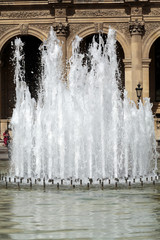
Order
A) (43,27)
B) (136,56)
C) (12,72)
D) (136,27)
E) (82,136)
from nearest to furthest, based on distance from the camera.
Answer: (82,136) < (136,27) < (136,56) < (43,27) < (12,72)

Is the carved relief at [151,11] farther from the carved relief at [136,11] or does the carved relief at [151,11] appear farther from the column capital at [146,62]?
the column capital at [146,62]

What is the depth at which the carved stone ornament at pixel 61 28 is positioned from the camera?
1815 inches

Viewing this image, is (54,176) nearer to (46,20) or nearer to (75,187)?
(75,187)

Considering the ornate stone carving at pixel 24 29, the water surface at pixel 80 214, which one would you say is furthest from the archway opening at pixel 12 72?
the water surface at pixel 80 214

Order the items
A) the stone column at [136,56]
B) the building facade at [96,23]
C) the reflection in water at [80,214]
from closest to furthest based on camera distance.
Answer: the reflection in water at [80,214], the stone column at [136,56], the building facade at [96,23]

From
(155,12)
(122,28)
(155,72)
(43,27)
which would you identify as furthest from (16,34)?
(155,72)

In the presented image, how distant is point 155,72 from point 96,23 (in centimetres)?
508

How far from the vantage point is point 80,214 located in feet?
42.8

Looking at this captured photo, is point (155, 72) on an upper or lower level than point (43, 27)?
lower

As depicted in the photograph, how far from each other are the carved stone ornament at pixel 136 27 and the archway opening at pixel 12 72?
672 centimetres

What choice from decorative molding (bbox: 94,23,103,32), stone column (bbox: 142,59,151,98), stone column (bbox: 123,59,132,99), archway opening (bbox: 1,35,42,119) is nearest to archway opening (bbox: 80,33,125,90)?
stone column (bbox: 123,59,132,99)

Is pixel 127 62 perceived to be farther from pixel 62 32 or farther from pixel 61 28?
pixel 61 28

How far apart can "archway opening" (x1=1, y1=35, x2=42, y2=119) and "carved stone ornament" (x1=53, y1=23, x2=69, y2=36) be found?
384 cm

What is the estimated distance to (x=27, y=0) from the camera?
46.8m
